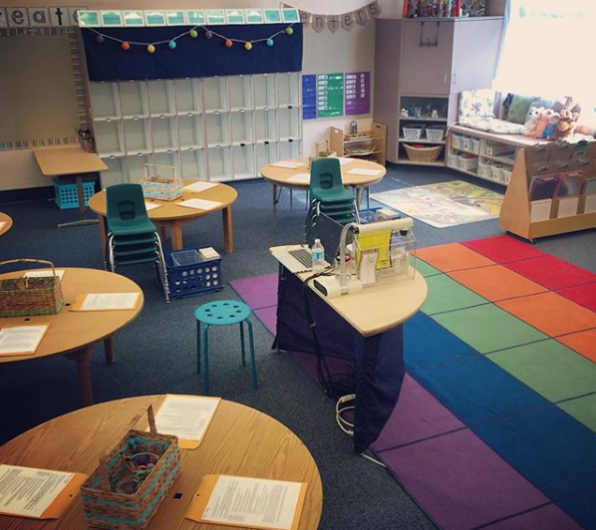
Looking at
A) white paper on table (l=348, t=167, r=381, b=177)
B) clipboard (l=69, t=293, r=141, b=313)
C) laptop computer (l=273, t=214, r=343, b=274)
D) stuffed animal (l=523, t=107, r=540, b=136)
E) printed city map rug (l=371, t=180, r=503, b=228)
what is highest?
stuffed animal (l=523, t=107, r=540, b=136)

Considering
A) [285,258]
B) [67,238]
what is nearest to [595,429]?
[285,258]

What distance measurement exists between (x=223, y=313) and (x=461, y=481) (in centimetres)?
181

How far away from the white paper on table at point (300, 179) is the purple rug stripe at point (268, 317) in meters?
1.70

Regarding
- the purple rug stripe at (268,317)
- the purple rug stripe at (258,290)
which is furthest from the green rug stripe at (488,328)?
the purple rug stripe at (258,290)

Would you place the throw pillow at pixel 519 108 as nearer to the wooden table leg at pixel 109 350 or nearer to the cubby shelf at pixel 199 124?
the cubby shelf at pixel 199 124

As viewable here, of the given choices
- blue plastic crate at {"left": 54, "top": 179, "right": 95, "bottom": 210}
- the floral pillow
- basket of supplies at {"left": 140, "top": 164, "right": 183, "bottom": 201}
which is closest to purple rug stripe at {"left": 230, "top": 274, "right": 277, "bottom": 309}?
basket of supplies at {"left": 140, "top": 164, "right": 183, "bottom": 201}

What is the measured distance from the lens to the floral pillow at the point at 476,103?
A: 29.8 ft

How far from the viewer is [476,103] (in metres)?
9.14

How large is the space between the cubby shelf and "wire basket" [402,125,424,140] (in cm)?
166

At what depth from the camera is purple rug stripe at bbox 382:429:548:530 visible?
3150 millimetres

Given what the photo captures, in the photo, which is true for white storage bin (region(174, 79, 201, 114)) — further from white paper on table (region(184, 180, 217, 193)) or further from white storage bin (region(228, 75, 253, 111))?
white paper on table (region(184, 180, 217, 193))

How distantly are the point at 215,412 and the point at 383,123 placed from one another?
25.8 feet

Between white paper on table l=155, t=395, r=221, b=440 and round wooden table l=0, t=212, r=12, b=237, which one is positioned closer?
white paper on table l=155, t=395, r=221, b=440

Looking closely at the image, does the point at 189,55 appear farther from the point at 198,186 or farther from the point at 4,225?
the point at 4,225
